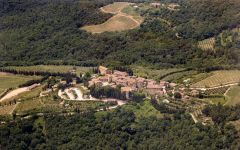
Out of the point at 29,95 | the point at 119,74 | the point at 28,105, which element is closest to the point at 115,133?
the point at 28,105

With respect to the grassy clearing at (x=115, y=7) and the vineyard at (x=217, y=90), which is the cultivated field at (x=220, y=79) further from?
the grassy clearing at (x=115, y=7)

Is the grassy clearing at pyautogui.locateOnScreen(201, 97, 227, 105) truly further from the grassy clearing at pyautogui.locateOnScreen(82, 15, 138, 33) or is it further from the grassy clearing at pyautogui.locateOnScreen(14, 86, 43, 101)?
the grassy clearing at pyautogui.locateOnScreen(82, 15, 138, 33)

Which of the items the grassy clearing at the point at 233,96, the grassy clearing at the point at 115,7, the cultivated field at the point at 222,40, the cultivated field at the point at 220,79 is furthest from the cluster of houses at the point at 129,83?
the grassy clearing at the point at 115,7

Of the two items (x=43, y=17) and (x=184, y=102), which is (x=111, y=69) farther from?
(x=43, y=17)

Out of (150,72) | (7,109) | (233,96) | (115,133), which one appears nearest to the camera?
(115,133)

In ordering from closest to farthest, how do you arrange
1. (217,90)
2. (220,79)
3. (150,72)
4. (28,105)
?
(28,105), (217,90), (220,79), (150,72)

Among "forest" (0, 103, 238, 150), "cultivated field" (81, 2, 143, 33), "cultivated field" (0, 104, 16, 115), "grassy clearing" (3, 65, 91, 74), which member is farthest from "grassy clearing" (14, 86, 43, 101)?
"cultivated field" (81, 2, 143, 33)

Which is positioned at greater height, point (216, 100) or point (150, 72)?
point (216, 100)

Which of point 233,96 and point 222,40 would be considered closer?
point 233,96

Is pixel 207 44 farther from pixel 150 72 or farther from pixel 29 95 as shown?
pixel 29 95
